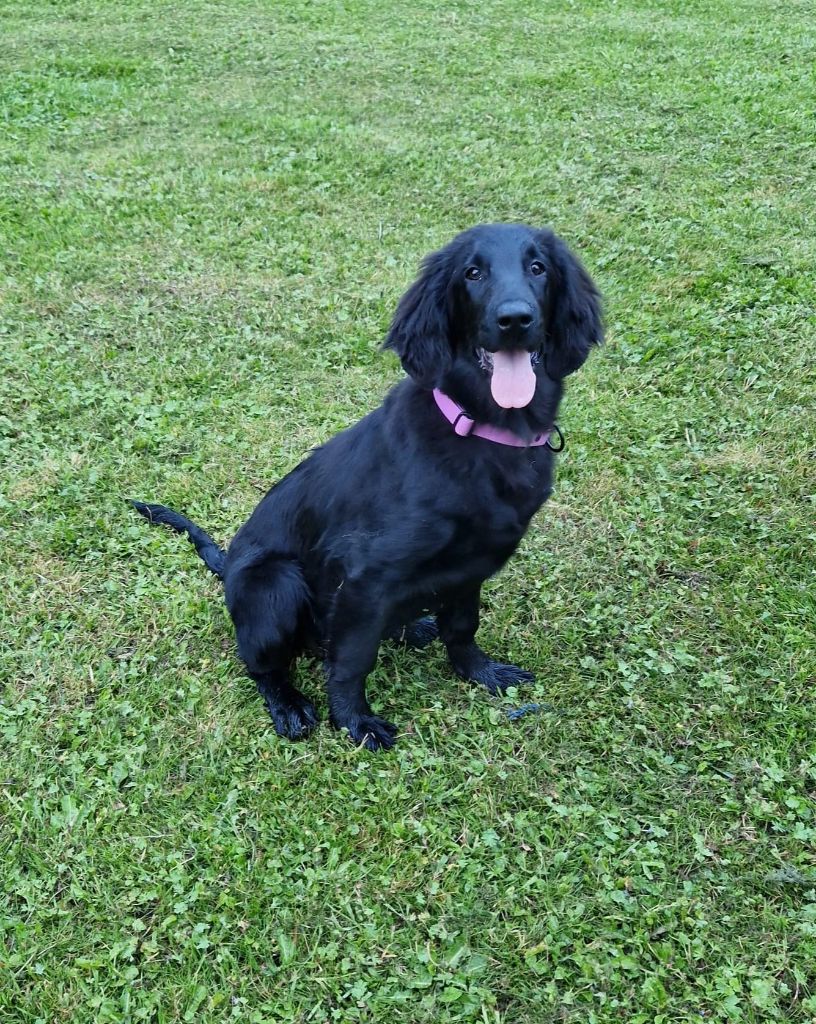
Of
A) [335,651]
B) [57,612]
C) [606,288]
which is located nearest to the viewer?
[335,651]

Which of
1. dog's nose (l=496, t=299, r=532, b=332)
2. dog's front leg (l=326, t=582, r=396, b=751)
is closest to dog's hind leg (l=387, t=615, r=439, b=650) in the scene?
dog's front leg (l=326, t=582, r=396, b=751)

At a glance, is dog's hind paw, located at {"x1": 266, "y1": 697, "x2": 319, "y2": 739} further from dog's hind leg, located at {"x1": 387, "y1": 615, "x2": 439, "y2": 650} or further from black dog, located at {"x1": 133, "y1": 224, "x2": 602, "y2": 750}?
dog's hind leg, located at {"x1": 387, "y1": 615, "x2": 439, "y2": 650}

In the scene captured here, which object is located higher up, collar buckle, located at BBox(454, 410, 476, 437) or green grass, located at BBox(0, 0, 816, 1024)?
collar buckle, located at BBox(454, 410, 476, 437)

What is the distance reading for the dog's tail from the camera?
3.45 m

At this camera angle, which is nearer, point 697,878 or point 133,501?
point 697,878

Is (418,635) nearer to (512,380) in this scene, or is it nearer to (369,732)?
(369,732)

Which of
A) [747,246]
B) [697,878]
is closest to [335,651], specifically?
[697,878]

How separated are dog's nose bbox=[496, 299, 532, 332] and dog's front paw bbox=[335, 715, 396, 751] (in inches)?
57.2

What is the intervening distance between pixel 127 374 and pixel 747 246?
4.19 meters

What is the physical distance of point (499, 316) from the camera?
2371 millimetres

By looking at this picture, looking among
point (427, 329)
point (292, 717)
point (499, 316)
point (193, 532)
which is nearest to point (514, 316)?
point (499, 316)

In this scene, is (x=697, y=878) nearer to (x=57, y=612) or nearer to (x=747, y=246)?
(x=57, y=612)

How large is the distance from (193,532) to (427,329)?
151cm

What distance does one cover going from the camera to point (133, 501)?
149 inches
